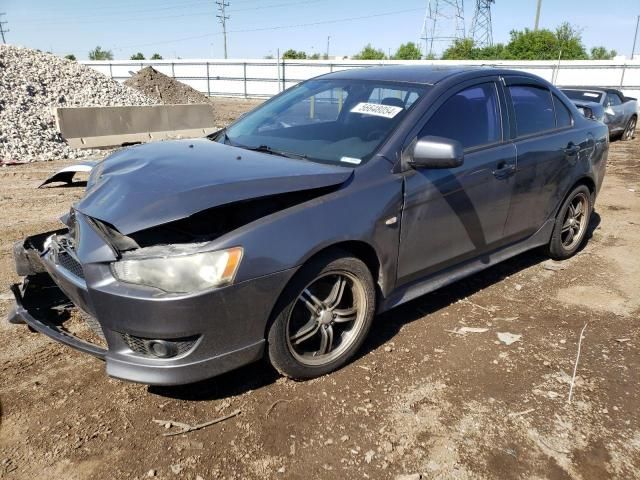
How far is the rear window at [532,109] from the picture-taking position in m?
4.20

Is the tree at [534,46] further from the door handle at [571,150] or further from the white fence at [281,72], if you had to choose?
the door handle at [571,150]

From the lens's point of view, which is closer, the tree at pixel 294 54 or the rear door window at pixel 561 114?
the rear door window at pixel 561 114

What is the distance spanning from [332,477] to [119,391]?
1337 millimetres

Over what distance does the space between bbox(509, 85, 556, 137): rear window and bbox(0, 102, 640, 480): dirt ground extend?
4.96ft

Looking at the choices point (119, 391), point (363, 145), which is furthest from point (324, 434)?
point (363, 145)

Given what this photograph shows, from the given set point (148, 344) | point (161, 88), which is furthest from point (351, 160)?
point (161, 88)

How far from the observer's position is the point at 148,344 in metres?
2.52

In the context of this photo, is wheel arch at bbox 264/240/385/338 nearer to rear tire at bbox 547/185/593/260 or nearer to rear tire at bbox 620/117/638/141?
rear tire at bbox 547/185/593/260

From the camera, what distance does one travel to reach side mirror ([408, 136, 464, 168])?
9.99 ft

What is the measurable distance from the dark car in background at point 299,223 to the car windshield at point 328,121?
0.05 ft

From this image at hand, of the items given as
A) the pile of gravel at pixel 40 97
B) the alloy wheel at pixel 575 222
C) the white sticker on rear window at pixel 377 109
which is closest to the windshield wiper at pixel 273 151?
the white sticker on rear window at pixel 377 109

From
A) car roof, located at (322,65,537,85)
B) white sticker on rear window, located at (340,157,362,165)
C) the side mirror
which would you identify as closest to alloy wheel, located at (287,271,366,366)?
white sticker on rear window, located at (340,157,362,165)

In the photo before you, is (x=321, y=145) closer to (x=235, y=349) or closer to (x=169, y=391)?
(x=235, y=349)

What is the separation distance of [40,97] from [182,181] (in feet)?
41.2
